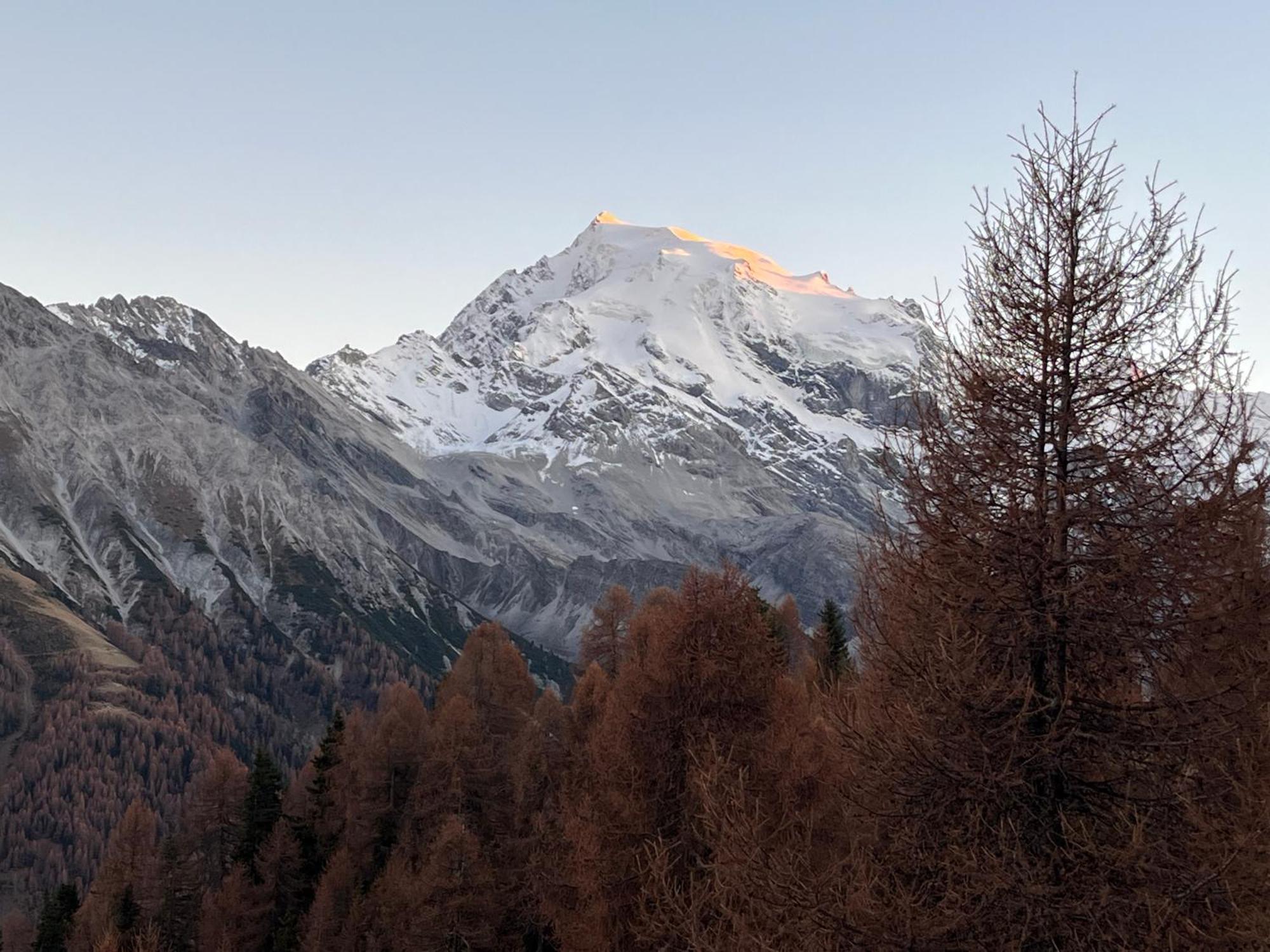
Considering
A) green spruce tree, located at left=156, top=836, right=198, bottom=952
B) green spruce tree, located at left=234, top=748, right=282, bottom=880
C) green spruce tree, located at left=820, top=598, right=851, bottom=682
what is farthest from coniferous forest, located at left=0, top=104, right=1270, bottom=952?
green spruce tree, located at left=156, top=836, right=198, bottom=952

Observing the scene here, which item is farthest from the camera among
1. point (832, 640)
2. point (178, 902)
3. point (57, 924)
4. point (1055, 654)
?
point (57, 924)

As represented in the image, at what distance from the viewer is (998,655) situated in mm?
9914

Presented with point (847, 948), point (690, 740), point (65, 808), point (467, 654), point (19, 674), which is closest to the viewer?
point (847, 948)

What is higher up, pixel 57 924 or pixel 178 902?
pixel 178 902

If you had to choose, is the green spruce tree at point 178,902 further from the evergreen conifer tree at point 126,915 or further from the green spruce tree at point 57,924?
the green spruce tree at point 57,924

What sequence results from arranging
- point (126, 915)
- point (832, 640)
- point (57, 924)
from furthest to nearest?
point (57, 924) < point (126, 915) < point (832, 640)

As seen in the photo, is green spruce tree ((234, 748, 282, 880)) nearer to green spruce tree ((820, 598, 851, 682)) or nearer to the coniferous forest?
green spruce tree ((820, 598, 851, 682))

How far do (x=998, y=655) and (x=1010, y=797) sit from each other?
4.36ft

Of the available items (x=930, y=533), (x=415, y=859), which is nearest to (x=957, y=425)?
(x=930, y=533)

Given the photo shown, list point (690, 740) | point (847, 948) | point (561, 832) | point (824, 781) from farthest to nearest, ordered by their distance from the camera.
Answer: point (561, 832), point (690, 740), point (824, 781), point (847, 948)

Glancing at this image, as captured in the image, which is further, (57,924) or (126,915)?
(57,924)

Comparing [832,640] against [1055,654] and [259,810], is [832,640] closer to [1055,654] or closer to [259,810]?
[259,810]

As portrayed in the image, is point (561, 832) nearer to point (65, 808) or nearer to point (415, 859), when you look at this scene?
point (415, 859)

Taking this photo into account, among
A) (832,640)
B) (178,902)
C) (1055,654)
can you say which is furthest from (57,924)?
(1055,654)
